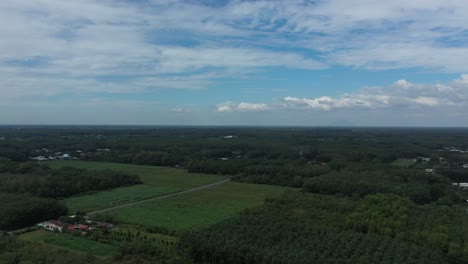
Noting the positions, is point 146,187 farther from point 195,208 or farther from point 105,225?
point 105,225

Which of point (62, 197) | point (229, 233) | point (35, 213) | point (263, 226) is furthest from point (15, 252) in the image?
point (62, 197)

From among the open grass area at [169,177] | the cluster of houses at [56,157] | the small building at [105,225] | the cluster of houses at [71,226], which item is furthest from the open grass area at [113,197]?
the cluster of houses at [56,157]

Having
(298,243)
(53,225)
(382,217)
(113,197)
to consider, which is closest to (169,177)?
(113,197)

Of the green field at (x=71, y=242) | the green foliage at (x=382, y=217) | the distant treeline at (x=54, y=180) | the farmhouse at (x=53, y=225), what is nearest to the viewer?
the green field at (x=71, y=242)

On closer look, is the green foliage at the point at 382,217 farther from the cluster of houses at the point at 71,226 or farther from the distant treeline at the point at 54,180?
the distant treeline at the point at 54,180

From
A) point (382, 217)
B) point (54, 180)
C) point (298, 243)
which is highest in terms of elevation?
point (54, 180)
